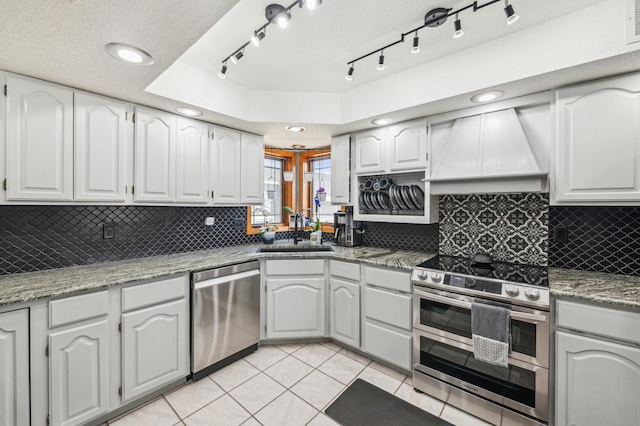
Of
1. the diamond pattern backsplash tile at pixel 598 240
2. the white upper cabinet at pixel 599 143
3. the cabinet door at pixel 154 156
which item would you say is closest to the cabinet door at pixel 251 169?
the cabinet door at pixel 154 156

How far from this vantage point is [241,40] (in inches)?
71.5

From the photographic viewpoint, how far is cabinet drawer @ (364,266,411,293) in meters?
2.16

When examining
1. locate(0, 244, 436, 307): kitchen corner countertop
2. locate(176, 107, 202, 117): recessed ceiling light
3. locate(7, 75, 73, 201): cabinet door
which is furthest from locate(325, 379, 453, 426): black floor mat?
locate(176, 107, 202, 117): recessed ceiling light

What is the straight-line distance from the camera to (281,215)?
385cm

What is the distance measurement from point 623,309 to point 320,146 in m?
3.08

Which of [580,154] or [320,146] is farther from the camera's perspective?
[320,146]

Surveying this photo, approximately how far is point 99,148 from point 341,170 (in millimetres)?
2127

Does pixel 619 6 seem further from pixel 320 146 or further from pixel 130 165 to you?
pixel 130 165

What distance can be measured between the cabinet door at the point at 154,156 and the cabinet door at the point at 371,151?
5.81 ft

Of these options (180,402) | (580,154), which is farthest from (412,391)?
(580,154)

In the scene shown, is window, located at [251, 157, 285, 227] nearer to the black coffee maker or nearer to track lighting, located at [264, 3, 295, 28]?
the black coffee maker

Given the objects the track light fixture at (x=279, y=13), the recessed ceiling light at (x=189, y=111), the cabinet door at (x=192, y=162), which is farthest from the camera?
the cabinet door at (x=192, y=162)

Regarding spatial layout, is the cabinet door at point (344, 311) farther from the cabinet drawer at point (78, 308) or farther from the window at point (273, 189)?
the cabinet drawer at point (78, 308)

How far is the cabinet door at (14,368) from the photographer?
4.51 ft
